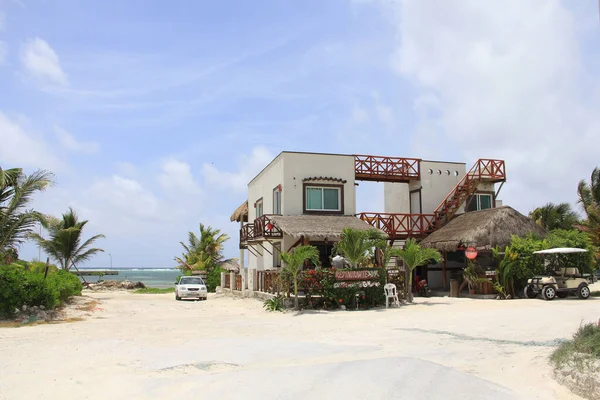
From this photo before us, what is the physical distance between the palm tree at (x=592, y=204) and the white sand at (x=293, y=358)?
12.6 metres

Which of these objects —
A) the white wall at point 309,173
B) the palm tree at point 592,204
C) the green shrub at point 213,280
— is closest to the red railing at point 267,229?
the white wall at point 309,173

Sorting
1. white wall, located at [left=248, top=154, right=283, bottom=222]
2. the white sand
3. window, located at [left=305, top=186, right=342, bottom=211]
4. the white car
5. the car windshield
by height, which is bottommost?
the white sand

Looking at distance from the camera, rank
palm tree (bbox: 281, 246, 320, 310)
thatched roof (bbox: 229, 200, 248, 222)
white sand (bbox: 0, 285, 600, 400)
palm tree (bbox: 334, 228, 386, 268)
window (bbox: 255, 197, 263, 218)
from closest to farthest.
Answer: white sand (bbox: 0, 285, 600, 400)
palm tree (bbox: 281, 246, 320, 310)
palm tree (bbox: 334, 228, 386, 268)
window (bbox: 255, 197, 263, 218)
thatched roof (bbox: 229, 200, 248, 222)

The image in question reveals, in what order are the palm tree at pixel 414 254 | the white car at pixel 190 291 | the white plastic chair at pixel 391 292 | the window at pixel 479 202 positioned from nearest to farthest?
the white plastic chair at pixel 391 292, the palm tree at pixel 414 254, the white car at pixel 190 291, the window at pixel 479 202

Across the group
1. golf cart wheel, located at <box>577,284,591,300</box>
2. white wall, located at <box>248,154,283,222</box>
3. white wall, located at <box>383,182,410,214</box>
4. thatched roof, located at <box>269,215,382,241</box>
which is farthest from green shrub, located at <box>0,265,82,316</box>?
white wall, located at <box>383,182,410,214</box>

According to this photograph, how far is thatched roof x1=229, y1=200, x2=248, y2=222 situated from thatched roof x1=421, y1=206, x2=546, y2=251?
1237 cm

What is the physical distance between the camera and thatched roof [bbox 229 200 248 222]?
33375 millimetres

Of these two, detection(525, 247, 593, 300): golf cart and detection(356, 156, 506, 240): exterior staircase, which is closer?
detection(525, 247, 593, 300): golf cart

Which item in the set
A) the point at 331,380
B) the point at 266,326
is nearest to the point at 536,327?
the point at 266,326

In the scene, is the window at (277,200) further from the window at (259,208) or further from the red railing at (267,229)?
the window at (259,208)

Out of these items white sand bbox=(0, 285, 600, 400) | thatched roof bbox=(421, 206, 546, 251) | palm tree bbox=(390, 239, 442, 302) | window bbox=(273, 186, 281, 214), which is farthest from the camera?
window bbox=(273, 186, 281, 214)

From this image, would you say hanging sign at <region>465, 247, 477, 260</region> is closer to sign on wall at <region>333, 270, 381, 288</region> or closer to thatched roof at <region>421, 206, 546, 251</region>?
thatched roof at <region>421, 206, 546, 251</region>

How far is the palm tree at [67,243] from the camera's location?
3045cm

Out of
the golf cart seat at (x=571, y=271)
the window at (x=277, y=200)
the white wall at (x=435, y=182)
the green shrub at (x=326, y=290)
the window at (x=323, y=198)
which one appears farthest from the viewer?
the white wall at (x=435, y=182)
